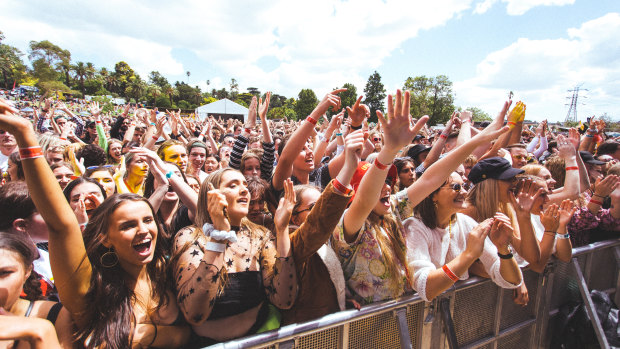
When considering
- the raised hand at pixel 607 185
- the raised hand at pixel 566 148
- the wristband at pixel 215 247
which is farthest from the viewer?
the raised hand at pixel 566 148

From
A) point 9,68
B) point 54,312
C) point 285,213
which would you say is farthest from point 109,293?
point 9,68

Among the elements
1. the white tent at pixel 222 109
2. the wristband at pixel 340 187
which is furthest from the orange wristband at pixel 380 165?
the white tent at pixel 222 109

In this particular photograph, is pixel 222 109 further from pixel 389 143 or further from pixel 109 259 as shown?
pixel 389 143

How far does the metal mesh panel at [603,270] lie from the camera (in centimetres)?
330

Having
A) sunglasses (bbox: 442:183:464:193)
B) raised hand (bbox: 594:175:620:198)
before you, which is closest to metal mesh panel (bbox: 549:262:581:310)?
raised hand (bbox: 594:175:620:198)

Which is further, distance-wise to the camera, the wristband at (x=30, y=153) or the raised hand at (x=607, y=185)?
the raised hand at (x=607, y=185)

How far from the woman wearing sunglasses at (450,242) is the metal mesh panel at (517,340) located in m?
0.77

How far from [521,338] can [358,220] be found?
226 cm

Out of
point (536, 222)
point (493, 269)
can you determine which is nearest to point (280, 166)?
point (493, 269)

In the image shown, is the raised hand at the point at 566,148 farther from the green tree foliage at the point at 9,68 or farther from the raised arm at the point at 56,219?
the green tree foliage at the point at 9,68

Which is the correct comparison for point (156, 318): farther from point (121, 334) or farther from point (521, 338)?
point (521, 338)

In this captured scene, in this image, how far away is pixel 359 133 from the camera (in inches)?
76.0

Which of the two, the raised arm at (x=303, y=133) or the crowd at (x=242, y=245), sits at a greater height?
the raised arm at (x=303, y=133)

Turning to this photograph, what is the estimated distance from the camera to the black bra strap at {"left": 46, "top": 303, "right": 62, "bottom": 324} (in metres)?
1.56
